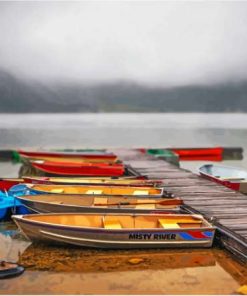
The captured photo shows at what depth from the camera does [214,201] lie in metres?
15.6

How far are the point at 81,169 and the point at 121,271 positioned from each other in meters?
13.6

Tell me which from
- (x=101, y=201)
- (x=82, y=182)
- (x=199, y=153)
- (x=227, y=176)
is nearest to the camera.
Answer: (x=101, y=201)

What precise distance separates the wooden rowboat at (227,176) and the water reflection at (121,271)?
731 cm

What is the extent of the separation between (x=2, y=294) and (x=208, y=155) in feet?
105

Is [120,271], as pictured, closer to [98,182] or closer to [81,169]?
[98,182]

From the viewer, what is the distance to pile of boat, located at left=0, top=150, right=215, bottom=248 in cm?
1198

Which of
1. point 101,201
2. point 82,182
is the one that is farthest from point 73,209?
point 82,182

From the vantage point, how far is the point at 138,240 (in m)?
12.1

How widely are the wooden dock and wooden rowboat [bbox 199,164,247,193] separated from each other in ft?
1.55

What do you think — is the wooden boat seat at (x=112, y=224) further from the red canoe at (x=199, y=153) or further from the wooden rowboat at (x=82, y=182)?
the red canoe at (x=199, y=153)

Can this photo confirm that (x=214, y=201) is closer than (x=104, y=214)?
No

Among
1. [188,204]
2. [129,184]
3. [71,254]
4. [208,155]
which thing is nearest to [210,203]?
[188,204]

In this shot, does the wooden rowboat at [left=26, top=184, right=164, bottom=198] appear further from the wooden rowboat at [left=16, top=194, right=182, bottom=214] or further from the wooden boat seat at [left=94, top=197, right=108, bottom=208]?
the wooden rowboat at [left=16, top=194, right=182, bottom=214]

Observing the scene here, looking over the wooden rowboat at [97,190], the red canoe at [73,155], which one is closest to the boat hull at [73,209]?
the wooden rowboat at [97,190]
